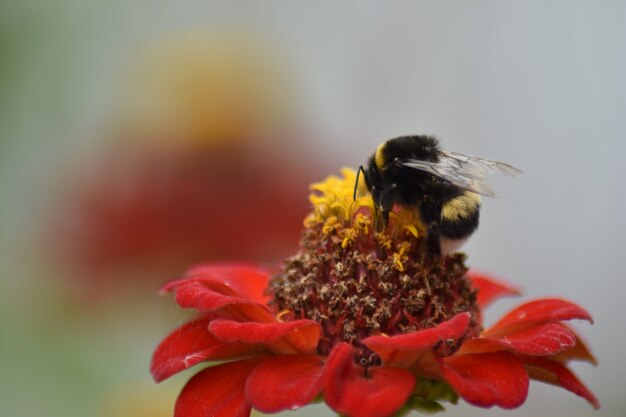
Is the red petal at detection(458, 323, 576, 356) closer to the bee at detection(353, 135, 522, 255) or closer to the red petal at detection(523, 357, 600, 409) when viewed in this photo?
the red petal at detection(523, 357, 600, 409)

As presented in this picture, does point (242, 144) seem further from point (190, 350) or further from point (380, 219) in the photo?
point (190, 350)

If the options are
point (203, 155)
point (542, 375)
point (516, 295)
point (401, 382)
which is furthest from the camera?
point (203, 155)

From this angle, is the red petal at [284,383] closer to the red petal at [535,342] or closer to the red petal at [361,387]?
the red petal at [361,387]

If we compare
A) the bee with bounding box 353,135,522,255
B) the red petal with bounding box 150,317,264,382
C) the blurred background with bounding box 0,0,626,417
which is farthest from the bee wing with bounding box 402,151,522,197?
the blurred background with bounding box 0,0,626,417

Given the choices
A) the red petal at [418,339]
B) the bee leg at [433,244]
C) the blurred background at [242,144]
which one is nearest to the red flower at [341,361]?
the red petal at [418,339]

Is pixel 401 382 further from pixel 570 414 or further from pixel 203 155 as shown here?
pixel 570 414

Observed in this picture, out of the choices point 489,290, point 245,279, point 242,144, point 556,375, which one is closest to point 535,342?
point 556,375

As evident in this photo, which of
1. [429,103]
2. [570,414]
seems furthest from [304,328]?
[429,103]
